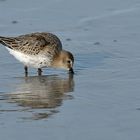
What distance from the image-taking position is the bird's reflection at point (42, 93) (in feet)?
26.3

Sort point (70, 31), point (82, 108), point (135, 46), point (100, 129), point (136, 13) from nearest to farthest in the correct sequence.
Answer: point (100, 129) → point (82, 108) → point (135, 46) → point (70, 31) → point (136, 13)

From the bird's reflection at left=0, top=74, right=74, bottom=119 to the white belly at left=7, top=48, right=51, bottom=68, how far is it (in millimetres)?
269

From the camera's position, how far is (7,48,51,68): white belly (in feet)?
32.4

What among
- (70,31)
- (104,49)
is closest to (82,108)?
(104,49)

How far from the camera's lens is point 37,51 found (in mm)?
9992

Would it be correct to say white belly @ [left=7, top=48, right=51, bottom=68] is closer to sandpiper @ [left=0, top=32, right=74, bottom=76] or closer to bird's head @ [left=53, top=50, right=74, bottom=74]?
sandpiper @ [left=0, top=32, right=74, bottom=76]

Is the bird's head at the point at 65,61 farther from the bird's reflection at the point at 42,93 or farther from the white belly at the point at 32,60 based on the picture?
the bird's reflection at the point at 42,93

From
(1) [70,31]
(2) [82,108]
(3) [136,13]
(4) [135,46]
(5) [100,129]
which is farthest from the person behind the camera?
(3) [136,13]

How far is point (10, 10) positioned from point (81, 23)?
4.71ft

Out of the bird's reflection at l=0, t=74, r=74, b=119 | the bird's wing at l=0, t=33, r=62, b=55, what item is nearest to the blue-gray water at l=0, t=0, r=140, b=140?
the bird's reflection at l=0, t=74, r=74, b=119

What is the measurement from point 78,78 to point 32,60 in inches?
35.5

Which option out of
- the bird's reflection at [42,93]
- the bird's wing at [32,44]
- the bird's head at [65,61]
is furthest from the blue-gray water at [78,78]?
the bird's wing at [32,44]

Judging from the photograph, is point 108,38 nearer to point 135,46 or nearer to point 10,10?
point 135,46

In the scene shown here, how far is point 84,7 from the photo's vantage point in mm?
12680
